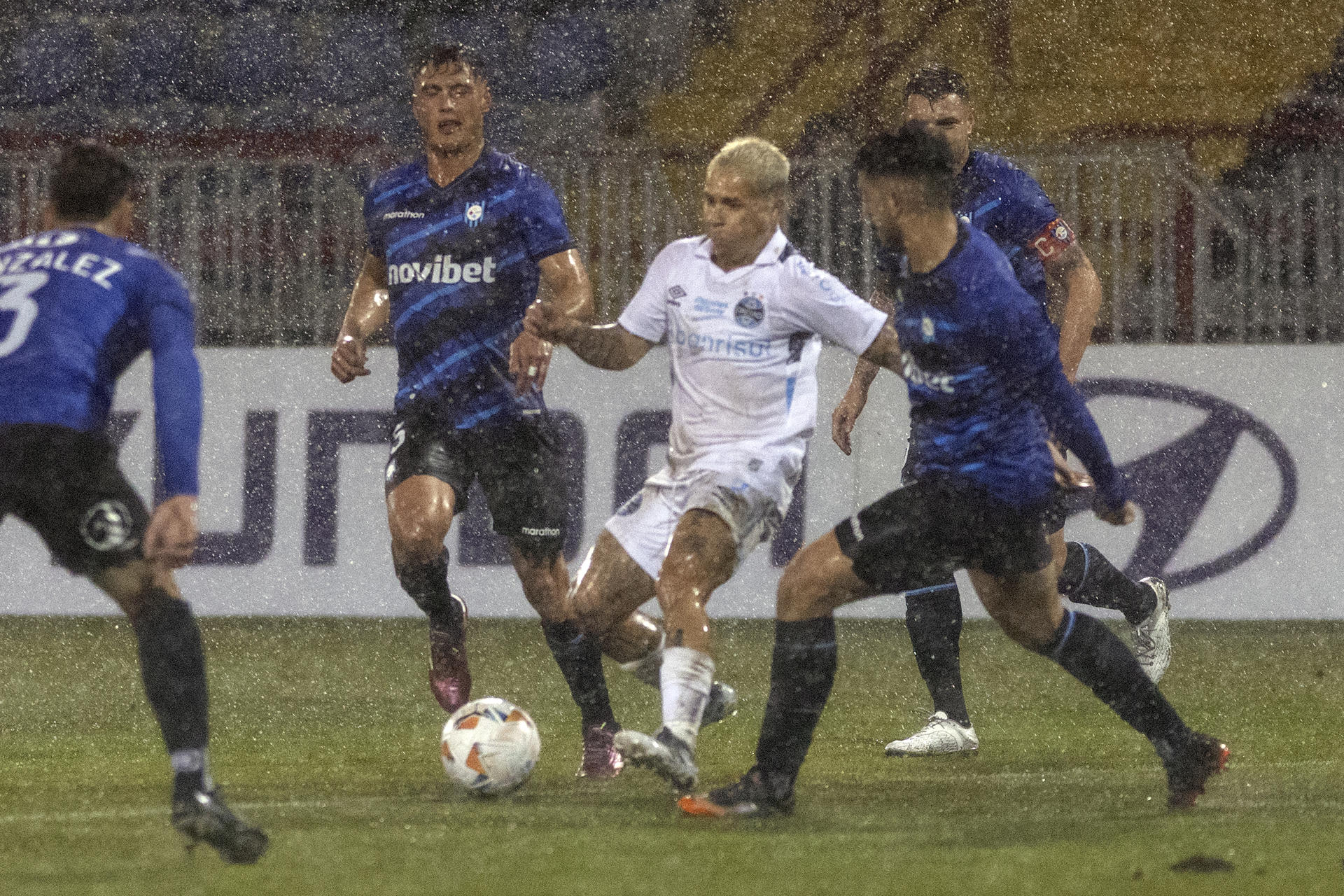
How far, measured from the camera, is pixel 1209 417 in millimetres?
9727

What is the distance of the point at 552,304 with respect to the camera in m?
5.37

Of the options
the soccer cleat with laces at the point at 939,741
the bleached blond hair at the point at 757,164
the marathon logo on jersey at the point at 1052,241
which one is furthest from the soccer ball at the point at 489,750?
the marathon logo on jersey at the point at 1052,241

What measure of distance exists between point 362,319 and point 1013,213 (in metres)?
2.12

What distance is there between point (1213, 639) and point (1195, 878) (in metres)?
5.42

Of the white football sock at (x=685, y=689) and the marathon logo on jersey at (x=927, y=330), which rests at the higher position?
the marathon logo on jersey at (x=927, y=330)

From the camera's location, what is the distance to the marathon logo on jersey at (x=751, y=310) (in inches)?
211

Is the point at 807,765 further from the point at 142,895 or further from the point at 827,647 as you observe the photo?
the point at 142,895

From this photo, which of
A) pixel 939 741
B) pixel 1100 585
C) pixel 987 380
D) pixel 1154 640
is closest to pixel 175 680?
pixel 987 380

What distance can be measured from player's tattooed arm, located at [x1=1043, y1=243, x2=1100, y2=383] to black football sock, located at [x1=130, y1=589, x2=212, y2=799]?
3.18m

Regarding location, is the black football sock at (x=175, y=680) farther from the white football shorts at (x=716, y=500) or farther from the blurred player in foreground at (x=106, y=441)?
the white football shorts at (x=716, y=500)

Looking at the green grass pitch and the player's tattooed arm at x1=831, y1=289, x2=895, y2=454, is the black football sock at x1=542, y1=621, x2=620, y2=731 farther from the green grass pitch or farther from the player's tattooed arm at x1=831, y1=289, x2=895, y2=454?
the player's tattooed arm at x1=831, y1=289, x2=895, y2=454

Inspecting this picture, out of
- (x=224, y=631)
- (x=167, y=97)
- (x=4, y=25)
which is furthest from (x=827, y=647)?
(x=4, y=25)

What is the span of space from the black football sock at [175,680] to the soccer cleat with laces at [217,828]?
65 mm

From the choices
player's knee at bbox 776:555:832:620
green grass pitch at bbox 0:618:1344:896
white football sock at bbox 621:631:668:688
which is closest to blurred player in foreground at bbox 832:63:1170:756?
green grass pitch at bbox 0:618:1344:896
